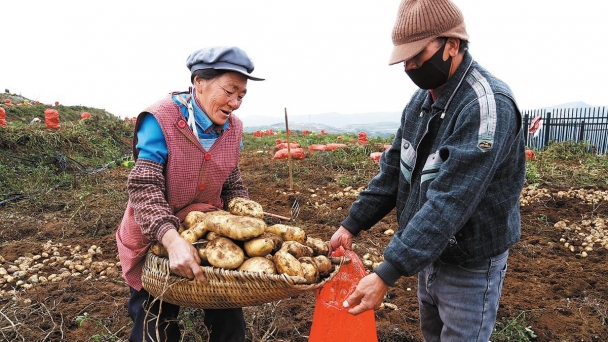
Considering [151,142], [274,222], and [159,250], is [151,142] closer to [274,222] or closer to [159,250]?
[159,250]

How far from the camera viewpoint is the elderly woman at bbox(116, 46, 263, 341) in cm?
182

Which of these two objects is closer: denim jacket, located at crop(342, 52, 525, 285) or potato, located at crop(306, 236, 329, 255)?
denim jacket, located at crop(342, 52, 525, 285)

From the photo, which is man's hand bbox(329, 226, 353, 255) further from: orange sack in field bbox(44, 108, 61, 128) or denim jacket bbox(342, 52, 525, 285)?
orange sack in field bbox(44, 108, 61, 128)

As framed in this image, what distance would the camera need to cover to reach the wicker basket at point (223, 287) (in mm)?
1601

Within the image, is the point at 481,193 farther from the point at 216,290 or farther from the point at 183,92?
the point at 183,92

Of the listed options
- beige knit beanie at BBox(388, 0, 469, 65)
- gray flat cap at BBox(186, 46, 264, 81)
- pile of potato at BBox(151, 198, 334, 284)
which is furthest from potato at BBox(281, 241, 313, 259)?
beige knit beanie at BBox(388, 0, 469, 65)

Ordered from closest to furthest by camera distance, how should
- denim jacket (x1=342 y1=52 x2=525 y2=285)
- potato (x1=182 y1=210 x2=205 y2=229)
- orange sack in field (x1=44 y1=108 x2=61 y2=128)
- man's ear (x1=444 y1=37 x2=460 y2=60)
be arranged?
denim jacket (x1=342 y1=52 x2=525 y2=285), man's ear (x1=444 y1=37 x2=460 y2=60), potato (x1=182 y1=210 x2=205 y2=229), orange sack in field (x1=44 y1=108 x2=61 y2=128)

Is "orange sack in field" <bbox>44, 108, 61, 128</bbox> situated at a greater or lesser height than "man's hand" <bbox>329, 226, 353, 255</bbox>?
lesser

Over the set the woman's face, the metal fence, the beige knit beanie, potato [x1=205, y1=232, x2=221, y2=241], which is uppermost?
the beige knit beanie

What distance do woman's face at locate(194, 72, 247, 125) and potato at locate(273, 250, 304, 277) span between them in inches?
26.3

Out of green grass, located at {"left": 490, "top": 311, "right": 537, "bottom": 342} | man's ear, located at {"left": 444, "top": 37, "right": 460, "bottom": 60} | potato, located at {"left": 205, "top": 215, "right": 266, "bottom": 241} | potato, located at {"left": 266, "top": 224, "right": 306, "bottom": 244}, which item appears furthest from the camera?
green grass, located at {"left": 490, "top": 311, "right": 537, "bottom": 342}

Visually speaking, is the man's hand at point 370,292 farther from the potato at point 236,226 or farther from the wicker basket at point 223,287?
the potato at point 236,226

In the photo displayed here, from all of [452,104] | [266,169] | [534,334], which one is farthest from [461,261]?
[266,169]

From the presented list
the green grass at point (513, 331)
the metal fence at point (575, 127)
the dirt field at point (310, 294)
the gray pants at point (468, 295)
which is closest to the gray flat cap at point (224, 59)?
the gray pants at point (468, 295)
